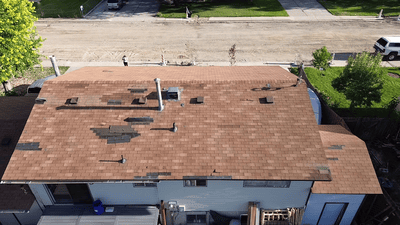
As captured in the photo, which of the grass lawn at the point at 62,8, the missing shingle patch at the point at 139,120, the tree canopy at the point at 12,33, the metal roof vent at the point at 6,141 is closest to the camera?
the missing shingle patch at the point at 139,120

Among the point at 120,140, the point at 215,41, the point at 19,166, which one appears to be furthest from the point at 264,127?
the point at 215,41

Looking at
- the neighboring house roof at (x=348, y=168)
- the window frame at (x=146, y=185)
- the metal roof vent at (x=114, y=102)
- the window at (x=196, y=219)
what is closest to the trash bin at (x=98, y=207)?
the window frame at (x=146, y=185)

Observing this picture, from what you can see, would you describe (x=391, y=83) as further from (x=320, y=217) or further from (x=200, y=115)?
(x=200, y=115)

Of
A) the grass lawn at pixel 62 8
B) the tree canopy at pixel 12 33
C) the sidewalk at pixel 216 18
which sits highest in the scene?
the tree canopy at pixel 12 33

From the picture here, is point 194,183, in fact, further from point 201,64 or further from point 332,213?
point 201,64

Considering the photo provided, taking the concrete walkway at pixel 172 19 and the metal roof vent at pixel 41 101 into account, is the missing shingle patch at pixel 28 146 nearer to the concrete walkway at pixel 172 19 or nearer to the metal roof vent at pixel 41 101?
the metal roof vent at pixel 41 101

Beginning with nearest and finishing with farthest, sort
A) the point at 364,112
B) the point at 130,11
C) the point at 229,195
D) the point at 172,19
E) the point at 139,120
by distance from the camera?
1. the point at 229,195
2. the point at 139,120
3. the point at 364,112
4. the point at 172,19
5. the point at 130,11

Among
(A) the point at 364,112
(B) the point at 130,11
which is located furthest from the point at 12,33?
(A) the point at 364,112
